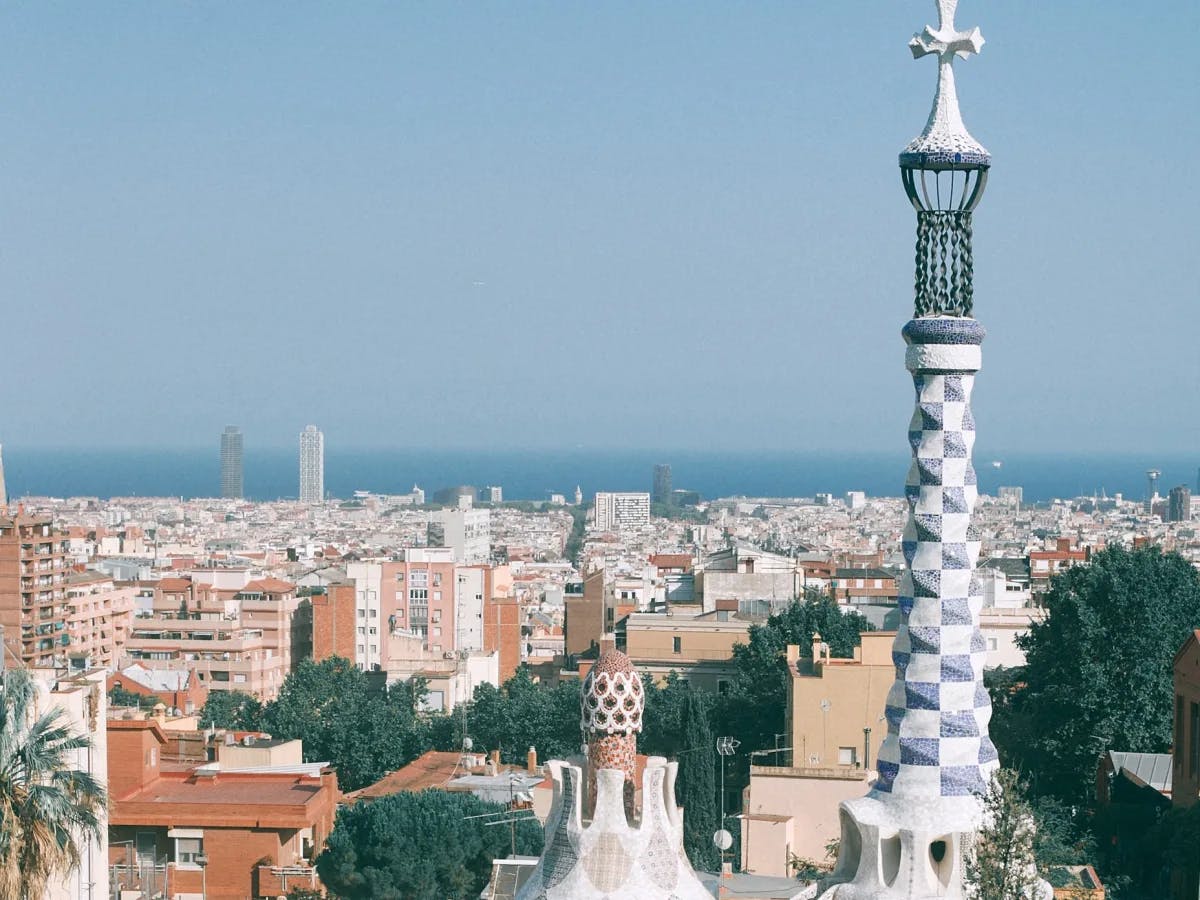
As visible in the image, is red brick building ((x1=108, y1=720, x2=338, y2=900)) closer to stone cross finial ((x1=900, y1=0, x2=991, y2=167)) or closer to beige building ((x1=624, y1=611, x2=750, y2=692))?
stone cross finial ((x1=900, y1=0, x2=991, y2=167))

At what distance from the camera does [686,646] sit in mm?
57500

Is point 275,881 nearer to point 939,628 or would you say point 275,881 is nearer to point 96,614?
point 939,628

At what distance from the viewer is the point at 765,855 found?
78.8 feet

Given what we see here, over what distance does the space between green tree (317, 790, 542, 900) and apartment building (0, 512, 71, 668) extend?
49.7m

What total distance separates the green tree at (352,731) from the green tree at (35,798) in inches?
1054

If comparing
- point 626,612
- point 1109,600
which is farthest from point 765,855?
point 626,612

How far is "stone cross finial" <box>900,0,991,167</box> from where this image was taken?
39.7 ft

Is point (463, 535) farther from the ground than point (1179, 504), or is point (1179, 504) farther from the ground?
point (1179, 504)

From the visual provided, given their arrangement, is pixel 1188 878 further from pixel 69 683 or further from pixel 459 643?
pixel 459 643

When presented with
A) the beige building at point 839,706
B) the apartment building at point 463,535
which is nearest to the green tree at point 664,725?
the beige building at point 839,706

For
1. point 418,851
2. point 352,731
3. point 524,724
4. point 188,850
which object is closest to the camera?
point 188,850

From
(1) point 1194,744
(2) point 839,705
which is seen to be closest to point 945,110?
(1) point 1194,744

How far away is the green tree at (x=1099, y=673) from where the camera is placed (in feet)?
103

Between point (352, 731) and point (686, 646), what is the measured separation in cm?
1471
